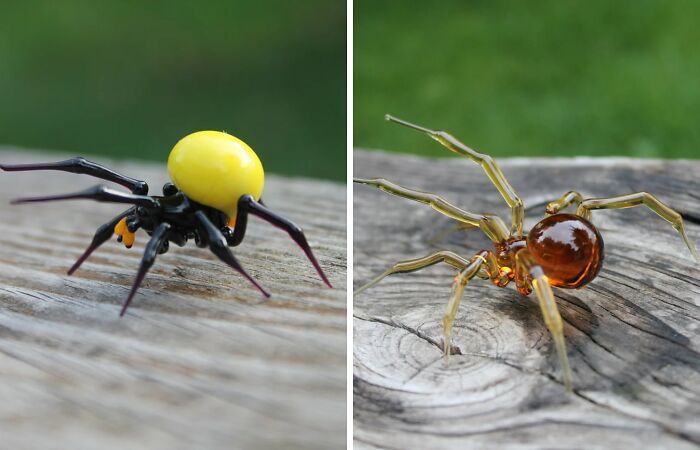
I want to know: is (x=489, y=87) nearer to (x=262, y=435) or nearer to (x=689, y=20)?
(x=689, y=20)

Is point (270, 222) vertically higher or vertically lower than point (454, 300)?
higher

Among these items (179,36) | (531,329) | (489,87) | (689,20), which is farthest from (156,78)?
(531,329)

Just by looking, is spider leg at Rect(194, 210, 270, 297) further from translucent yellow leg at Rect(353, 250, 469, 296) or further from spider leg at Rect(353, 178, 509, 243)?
spider leg at Rect(353, 178, 509, 243)

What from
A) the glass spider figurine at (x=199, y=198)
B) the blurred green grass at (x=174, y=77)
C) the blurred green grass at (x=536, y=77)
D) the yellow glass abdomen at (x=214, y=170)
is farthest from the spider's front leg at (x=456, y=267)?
the blurred green grass at (x=174, y=77)

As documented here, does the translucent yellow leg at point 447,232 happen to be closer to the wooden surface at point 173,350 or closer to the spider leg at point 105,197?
the wooden surface at point 173,350

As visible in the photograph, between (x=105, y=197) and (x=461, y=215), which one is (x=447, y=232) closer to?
(x=461, y=215)

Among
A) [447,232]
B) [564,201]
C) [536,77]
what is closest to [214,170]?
[447,232]
